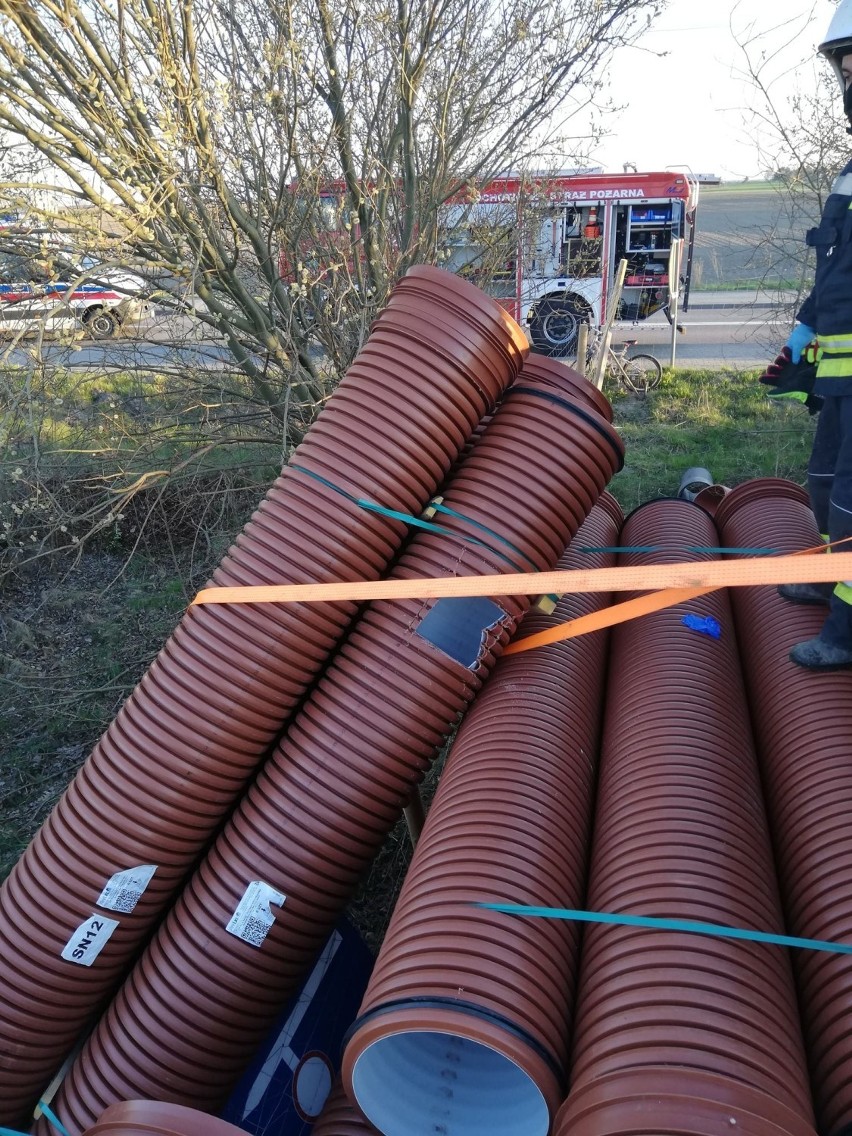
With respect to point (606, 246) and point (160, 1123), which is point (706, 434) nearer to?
point (606, 246)

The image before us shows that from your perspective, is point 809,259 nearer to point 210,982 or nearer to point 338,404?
point 338,404

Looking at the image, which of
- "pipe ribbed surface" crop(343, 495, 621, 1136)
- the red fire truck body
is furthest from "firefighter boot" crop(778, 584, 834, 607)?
the red fire truck body

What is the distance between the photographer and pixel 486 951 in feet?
6.16

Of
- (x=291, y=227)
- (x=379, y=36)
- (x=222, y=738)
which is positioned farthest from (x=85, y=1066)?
(x=379, y=36)

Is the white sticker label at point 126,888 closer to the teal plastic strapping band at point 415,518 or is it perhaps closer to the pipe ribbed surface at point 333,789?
the pipe ribbed surface at point 333,789

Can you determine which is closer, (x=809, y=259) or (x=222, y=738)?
(x=222, y=738)

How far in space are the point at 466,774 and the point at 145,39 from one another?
4083mm

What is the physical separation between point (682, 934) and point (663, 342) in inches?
579

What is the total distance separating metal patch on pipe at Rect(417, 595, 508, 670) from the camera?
2.72 metres

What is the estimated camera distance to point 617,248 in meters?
13.1

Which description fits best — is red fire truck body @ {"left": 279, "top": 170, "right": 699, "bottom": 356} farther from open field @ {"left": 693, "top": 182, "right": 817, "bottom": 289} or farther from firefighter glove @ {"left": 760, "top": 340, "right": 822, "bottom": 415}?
firefighter glove @ {"left": 760, "top": 340, "right": 822, "bottom": 415}

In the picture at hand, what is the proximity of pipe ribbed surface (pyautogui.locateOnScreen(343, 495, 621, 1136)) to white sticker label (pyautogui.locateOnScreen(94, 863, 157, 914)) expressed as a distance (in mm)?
968

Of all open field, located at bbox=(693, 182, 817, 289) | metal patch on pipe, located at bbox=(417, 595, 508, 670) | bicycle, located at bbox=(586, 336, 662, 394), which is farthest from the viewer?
open field, located at bbox=(693, 182, 817, 289)

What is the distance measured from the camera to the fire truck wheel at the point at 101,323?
4.41 metres
